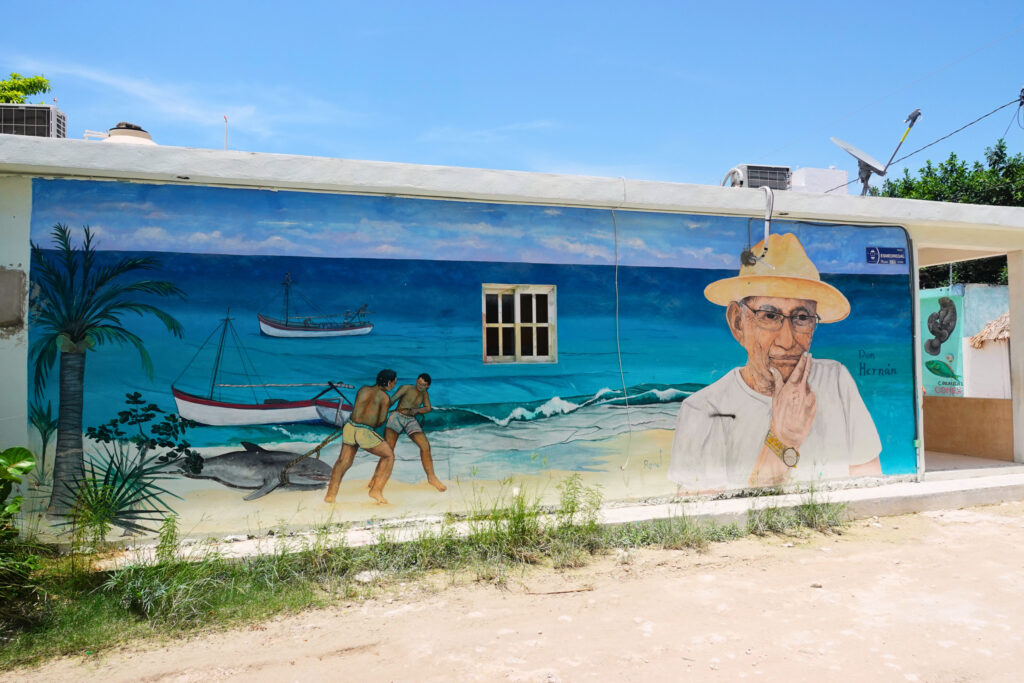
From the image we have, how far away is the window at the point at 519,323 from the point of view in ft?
22.6

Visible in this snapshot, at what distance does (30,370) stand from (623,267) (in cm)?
561

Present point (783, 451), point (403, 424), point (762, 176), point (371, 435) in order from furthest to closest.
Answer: point (762, 176)
point (783, 451)
point (403, 424)
point (371, 435)

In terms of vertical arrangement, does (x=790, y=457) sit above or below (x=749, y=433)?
below

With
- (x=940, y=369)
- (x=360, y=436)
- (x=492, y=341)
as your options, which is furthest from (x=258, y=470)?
(x=940, y=369)

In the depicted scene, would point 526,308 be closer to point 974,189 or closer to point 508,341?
point 508,341

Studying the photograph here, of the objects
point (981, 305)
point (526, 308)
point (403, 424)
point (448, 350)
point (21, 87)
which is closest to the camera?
point (403, 424)

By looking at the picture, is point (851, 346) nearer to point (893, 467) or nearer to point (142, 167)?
point (893, 467)

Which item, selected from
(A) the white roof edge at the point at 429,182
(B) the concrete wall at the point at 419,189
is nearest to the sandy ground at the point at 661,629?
(B) the concrete wall at the point at 419,189

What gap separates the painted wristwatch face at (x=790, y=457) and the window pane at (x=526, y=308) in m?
3.45

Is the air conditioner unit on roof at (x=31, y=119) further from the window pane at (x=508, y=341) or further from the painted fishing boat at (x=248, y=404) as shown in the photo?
the window pane at (x=508, y=341)

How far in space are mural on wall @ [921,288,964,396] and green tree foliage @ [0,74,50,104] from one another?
81.0ft

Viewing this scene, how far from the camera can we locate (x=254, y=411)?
608cm

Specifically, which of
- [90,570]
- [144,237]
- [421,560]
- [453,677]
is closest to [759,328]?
[421,560]

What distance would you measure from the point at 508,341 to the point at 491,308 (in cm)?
39
